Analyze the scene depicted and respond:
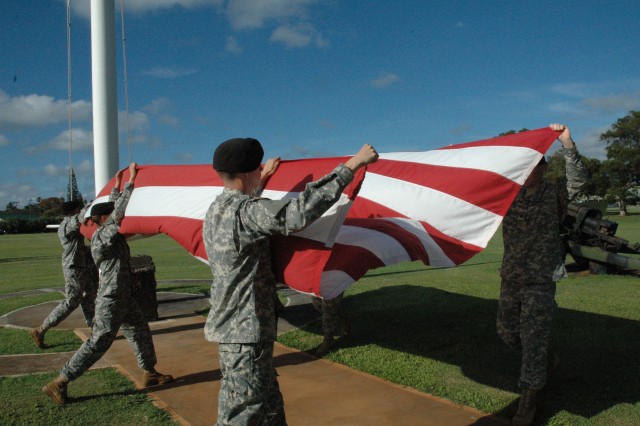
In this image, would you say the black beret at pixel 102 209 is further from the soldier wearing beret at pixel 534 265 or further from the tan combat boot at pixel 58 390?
the soldier wearing beret at pixel 534 265

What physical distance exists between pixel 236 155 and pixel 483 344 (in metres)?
4.18

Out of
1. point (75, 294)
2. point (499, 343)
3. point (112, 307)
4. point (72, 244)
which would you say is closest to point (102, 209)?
point (112, 307)

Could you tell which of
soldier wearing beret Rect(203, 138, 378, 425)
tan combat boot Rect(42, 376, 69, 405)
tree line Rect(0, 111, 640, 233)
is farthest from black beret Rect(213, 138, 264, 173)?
tree line Rect(0, 111, 640, 233)

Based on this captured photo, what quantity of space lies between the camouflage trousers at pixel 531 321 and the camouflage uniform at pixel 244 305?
78.7 inches

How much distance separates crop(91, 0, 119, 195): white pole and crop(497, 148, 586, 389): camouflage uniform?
6.82 metres

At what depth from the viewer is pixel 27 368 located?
5.82 meters

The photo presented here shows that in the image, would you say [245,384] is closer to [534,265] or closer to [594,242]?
[534,265]

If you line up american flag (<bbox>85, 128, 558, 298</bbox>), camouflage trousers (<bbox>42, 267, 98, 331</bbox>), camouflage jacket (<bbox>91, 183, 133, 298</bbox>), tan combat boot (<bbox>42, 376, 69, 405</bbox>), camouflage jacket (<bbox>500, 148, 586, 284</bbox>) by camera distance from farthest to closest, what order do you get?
1. camouflage trousers (<bbox>42, 267, 98, 331</bbox>)
2. camouflage jacket (<bbox>91, 183, 133, 298</bbox>)
3. tan combat boot (<bbox>42, 376, 69, 405</bbox>)
4. camouflage jacket (<bbox>500, 148, 586, 284</bbox>)
5. american flag (<bbox>85, 128, 558, 298</bbox>)

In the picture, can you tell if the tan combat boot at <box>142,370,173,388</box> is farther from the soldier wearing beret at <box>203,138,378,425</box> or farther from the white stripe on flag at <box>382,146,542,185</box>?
the white stripe on flag at <box>382,146,542,185</box>

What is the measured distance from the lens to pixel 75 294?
6.82 m

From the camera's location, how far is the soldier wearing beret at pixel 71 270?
22.0 feet

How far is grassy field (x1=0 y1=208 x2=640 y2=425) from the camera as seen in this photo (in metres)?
4.29

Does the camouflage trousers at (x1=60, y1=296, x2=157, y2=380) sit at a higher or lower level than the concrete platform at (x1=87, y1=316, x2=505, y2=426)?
higher

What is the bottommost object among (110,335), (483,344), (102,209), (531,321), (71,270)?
(483,344)
